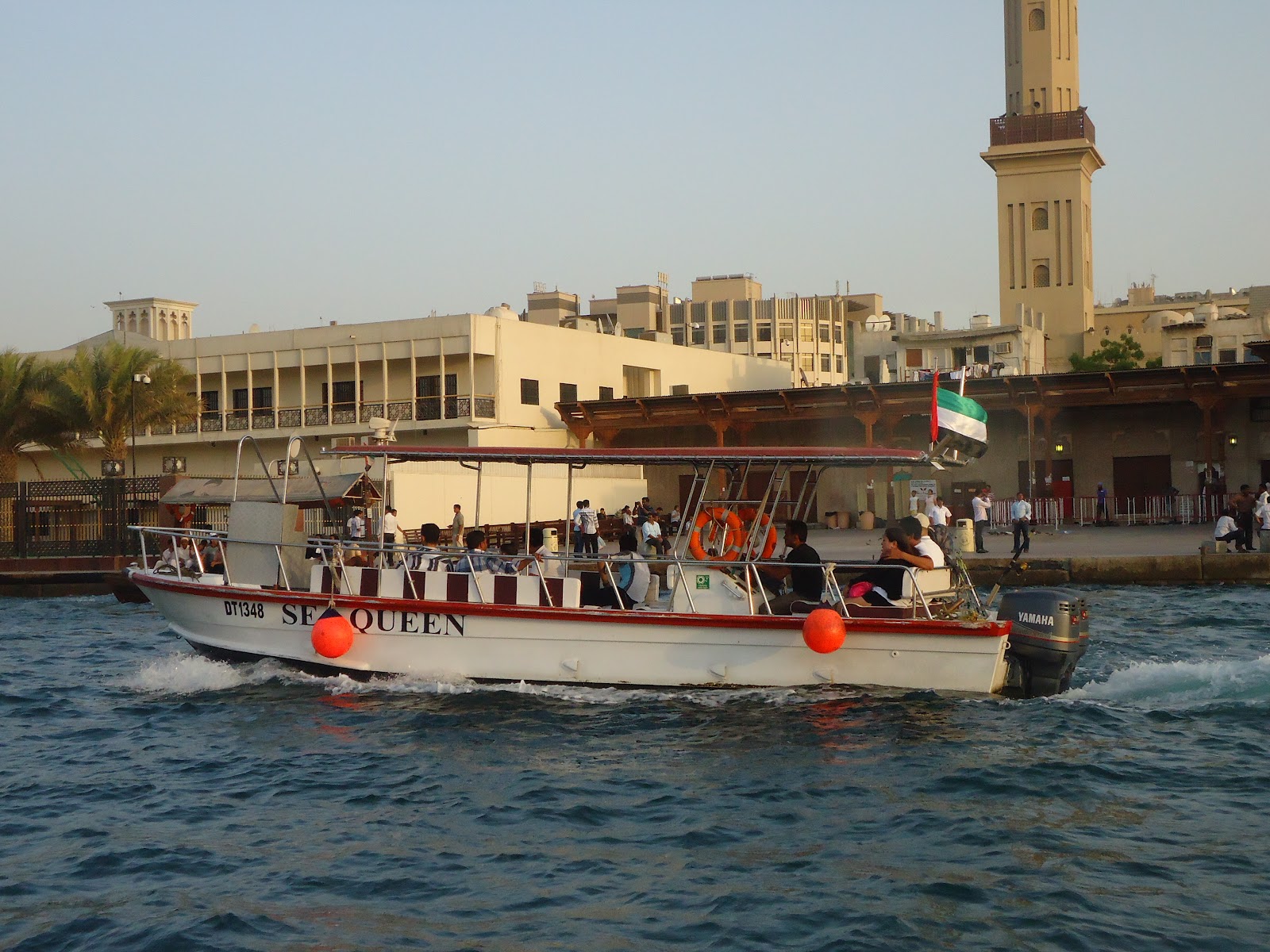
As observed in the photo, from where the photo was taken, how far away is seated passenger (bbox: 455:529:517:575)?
14.2 meters

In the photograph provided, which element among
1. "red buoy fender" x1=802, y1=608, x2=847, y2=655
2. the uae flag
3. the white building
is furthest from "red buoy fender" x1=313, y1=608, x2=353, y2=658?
the white building

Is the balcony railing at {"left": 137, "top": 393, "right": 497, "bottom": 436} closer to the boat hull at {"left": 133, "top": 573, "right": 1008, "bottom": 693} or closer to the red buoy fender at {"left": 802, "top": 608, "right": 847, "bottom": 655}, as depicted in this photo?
the boat hull at {"left": 133, "top": 573, "right": 1008, "bottom": 693}

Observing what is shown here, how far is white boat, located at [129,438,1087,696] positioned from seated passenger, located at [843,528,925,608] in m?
0.13

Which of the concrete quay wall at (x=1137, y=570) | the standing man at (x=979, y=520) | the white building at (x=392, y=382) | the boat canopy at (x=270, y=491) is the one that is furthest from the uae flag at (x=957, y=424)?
the white building at (x=392, y=382)

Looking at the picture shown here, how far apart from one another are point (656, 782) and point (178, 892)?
381cm

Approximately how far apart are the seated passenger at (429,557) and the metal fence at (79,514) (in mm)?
19493

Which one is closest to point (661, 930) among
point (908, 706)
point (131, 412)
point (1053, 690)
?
point (908, 706)

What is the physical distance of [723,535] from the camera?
13.9m

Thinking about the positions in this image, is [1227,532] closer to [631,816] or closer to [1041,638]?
[1041,638]

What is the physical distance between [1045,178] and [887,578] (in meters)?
54.9

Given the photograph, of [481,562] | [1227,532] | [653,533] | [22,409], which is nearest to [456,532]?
[481,562]

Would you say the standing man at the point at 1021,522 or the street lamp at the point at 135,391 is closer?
the standing man at the point at 1021,522

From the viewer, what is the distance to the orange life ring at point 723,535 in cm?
1383

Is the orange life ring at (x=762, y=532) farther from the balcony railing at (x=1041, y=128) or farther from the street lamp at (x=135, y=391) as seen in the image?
the balcony railing at (x=1041, y=128)
